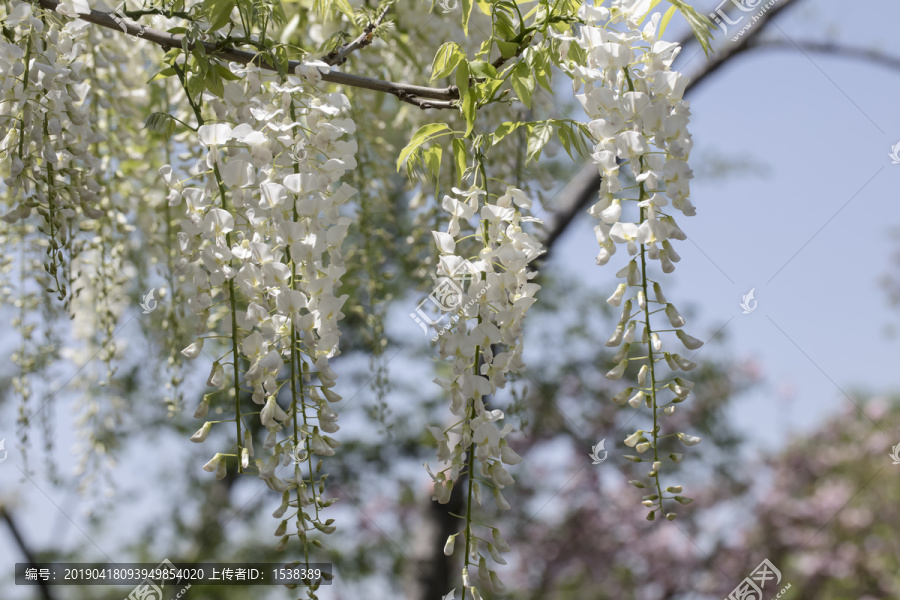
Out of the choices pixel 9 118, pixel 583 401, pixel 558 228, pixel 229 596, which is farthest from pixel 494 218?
pixel 229 596

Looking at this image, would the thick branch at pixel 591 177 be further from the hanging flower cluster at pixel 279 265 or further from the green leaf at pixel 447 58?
the hanging flower cluster at pixel 279 265

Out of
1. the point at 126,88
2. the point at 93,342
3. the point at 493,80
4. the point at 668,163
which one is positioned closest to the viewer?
the point at 668,163

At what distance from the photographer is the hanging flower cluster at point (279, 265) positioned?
30.0 inches

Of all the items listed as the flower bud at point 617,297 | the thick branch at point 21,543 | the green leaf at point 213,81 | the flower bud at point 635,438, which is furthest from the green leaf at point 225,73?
the thick branch at point 21,543

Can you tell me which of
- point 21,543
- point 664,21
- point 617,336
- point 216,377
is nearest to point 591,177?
point 664,21

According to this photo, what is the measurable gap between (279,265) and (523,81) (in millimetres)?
357

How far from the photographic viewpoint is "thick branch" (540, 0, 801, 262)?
8.21 ft

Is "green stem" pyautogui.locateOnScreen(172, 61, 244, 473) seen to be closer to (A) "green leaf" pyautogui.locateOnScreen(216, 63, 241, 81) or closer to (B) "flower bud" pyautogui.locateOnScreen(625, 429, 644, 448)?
(A) "green leaf" pyautogui.locateOnScreen(216, 63, 241, 81)

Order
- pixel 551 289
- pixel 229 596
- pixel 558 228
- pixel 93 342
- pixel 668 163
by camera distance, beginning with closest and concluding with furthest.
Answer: pixel 668 163 → pixel 93 342 → pixel 558 228 → pixel 551 289 → pixel 229 596

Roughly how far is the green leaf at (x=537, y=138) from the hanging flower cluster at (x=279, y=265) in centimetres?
22

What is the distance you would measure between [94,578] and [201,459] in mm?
770

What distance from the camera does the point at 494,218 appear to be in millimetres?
805

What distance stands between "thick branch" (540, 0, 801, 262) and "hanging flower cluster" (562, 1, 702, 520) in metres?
1.63

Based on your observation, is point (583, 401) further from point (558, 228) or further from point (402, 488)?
point (558, 228)
